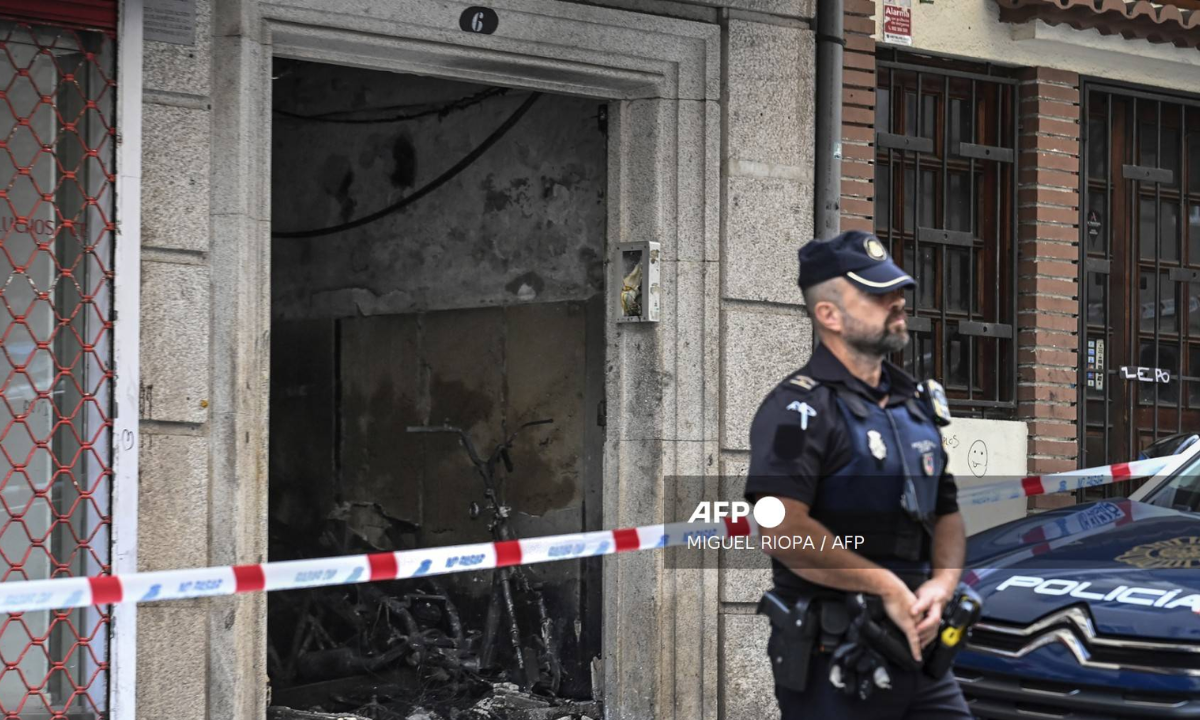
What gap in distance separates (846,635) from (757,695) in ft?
13.8

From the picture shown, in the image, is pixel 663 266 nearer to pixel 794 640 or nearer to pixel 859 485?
pixel 859 485

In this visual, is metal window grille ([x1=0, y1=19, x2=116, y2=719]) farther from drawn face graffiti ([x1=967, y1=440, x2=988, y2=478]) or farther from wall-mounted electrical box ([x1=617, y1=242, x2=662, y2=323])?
drawn face graffiti ([x1=967, y1=440, x2=988, y2=478])

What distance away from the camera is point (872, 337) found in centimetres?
432

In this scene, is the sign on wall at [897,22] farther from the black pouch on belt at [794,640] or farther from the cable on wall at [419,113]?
the black pouch on belt at [794,640]

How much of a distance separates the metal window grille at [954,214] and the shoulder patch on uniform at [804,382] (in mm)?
5550

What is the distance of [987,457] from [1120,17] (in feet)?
8.84

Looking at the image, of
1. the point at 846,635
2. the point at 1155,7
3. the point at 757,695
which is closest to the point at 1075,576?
the point at 846,635

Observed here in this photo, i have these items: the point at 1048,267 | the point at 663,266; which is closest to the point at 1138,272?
the point at 1048,267

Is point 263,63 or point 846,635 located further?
point 263,63

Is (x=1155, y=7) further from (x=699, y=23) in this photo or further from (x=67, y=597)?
(x=67, y=597)

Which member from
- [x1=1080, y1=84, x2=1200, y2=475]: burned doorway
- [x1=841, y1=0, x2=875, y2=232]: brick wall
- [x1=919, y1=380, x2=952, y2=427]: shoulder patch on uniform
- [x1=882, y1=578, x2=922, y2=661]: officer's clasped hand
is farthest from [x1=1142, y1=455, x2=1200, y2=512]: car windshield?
[x1=1080, y1=84, x2=1200, y2=475]: burned doorway

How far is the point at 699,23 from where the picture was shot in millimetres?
8219

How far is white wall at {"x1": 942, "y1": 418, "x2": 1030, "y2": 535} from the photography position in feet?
31.9

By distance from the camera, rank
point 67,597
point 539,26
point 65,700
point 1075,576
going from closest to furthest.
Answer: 1. point 67,597
2. point 1075,576
3. point 65,700
4. point 539,26
